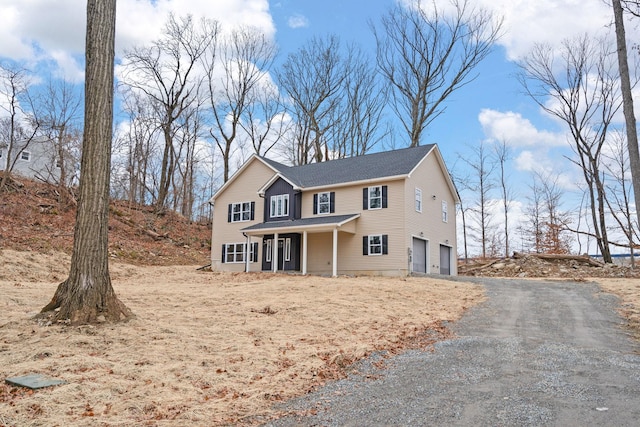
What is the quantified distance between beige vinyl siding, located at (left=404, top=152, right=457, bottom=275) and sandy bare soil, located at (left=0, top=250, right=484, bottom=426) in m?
8.56

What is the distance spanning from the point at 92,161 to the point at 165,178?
92.9 ft

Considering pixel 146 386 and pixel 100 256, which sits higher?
pixel 100 256

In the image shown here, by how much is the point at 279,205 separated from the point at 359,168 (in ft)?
14.8

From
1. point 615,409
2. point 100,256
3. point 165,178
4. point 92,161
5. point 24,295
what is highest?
point 165,178

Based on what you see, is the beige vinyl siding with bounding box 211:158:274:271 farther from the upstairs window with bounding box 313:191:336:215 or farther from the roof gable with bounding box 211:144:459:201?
the upstairs window with bounding box 313:191:336:215

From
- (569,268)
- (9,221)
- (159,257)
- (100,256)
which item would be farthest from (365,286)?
(9,221)

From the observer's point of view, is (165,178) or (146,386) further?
(165,178)

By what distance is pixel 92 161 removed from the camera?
303 inches

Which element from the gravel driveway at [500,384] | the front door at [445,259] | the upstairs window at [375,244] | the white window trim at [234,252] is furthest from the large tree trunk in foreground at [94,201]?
the front door at [445,259]

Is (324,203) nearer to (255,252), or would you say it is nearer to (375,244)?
(375,244)

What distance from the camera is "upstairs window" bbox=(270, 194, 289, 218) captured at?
930 inches

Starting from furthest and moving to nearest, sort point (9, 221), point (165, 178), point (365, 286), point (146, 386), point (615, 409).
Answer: point (165, 178)
point (9, 221)
point (365, 286)
point (146, 386)
point (615, 409)

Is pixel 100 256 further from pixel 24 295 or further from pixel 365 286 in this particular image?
pixel 365 286

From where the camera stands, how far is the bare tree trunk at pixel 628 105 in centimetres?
938
